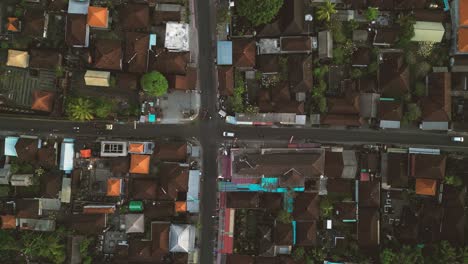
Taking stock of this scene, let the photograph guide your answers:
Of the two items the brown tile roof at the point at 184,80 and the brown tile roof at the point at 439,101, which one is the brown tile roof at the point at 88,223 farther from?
the brown tile roof at the point at 439,101

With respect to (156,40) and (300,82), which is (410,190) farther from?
(156,40)

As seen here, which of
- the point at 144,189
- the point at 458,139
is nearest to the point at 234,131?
the point at 144,189

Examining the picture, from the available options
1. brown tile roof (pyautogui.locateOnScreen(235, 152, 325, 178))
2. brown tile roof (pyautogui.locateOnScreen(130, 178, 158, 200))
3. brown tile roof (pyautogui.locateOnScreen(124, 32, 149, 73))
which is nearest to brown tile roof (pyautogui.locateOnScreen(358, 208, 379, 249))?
brown tile roof (pyautogui.locateOnScreen(235, 152, 325, 178))

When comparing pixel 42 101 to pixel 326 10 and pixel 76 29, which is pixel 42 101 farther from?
pixel 326 10

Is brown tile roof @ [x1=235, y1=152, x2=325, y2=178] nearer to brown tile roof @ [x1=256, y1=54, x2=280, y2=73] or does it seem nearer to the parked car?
brown tile roof @ [x1=256, y1=54, x2=280, y2=73]

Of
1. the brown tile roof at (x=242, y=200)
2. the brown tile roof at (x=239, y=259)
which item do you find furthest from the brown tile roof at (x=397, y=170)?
the brown tile roof at (x=239, y=259)

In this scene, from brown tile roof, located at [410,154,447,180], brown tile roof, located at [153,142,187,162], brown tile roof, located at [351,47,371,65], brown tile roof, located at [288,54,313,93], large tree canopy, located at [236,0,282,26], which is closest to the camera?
large tree canopy, located at [236,0,282,26]
